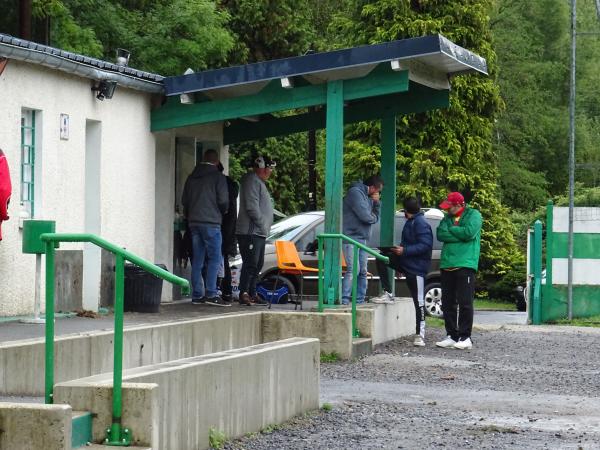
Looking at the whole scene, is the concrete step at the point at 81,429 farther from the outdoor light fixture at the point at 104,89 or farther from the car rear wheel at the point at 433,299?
the car rear wheel at the point at 433,299

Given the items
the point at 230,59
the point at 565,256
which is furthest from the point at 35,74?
the point at 230,59

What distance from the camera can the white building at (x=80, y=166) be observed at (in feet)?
49.1

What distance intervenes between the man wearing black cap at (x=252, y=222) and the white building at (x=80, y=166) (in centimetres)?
124

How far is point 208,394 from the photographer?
8625mm

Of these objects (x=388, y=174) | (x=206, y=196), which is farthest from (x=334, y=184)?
(x=388, y=174)

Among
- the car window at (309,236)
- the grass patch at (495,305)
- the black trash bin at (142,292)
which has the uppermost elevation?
the car window at (309,236)

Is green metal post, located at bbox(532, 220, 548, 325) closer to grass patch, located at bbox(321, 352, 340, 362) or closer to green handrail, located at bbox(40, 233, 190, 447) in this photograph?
grass patch, located at bbox(321, 352, 340, 362)

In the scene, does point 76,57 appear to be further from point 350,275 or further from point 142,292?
point 350,275

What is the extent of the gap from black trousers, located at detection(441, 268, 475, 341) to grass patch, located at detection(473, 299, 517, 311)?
58.5 feet

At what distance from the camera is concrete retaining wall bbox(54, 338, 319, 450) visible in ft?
24.3

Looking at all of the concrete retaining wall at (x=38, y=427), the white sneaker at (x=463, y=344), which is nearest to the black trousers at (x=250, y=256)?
the white sneaker at (x=463, y=344)

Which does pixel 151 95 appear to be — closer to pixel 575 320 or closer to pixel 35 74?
pixel 35 74

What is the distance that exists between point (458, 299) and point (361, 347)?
184cm

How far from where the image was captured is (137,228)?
58.1 feet
